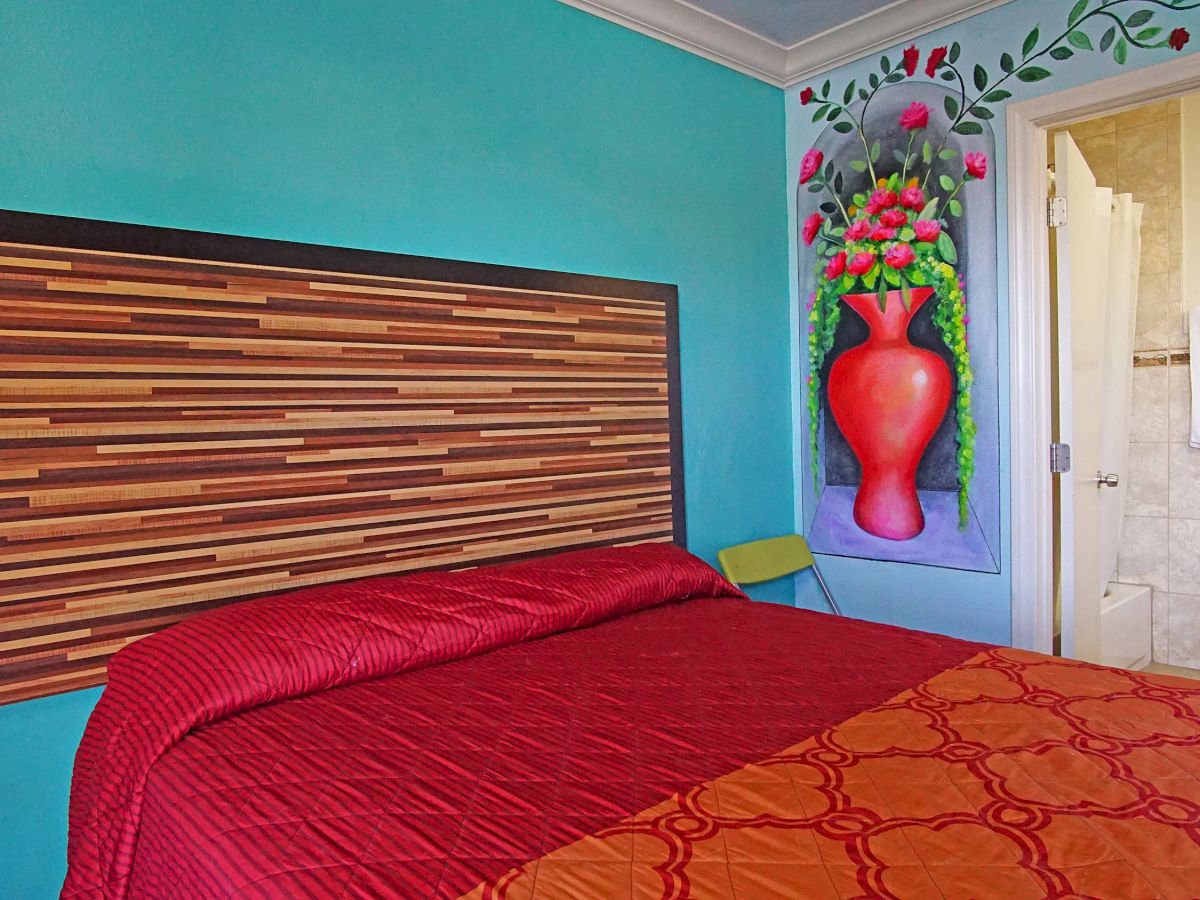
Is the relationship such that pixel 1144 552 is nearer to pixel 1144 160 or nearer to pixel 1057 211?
pixel 1144 160

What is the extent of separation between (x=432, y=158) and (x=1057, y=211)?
212cm

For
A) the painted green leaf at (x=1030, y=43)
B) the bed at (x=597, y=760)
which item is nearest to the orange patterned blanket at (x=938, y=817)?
the bed at (x=597, y=760)

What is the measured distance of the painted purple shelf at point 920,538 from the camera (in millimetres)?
3148

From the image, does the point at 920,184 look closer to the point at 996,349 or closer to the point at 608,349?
the point at 996,349

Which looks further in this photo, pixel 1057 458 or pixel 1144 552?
pixel 1144 552

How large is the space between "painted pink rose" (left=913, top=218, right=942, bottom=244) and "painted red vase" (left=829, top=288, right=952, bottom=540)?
0.19m

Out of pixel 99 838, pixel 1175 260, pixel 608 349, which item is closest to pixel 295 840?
pixel 99 838

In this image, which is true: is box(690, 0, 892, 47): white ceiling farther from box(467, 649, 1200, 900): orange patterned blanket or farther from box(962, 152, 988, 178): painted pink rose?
box(467, 649, 1200, 900): orange patterned blanket

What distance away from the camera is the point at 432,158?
2492mm

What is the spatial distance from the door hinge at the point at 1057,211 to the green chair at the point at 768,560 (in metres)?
1.51

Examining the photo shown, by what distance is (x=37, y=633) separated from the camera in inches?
73.4

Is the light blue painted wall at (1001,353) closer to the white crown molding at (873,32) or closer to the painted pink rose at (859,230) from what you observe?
the white crown molding at (873,32)

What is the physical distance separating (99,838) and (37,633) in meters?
0.55

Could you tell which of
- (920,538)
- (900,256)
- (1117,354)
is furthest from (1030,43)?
(920,538)
